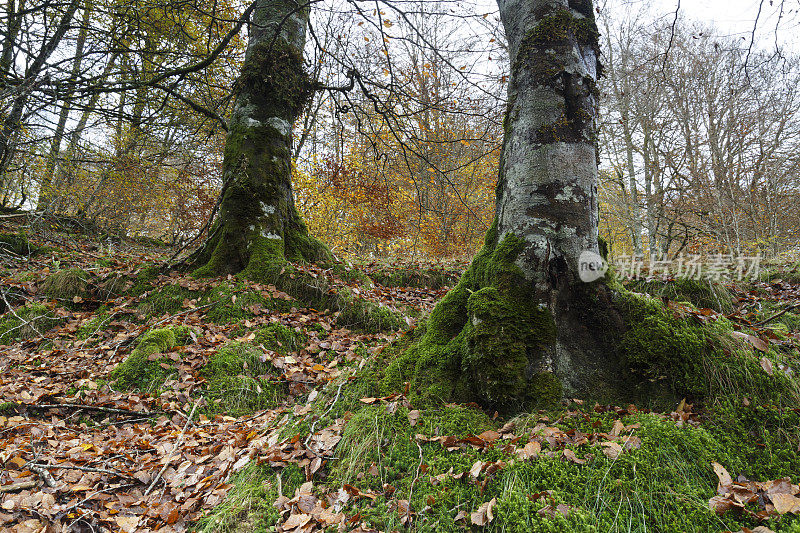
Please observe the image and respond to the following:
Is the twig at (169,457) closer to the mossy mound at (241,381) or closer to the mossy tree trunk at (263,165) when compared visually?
the mossy mound at (241,381)

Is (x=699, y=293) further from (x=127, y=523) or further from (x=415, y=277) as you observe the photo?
(x=127, y=523)

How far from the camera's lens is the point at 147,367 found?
10.6 ft

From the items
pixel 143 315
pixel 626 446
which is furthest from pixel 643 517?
pixel 143 315

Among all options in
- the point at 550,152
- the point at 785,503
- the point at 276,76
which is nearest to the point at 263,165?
the point at 276,76

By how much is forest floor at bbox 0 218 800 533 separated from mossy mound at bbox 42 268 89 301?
1.02 meters

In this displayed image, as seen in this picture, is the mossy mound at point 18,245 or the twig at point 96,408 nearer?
the twig at point 96,408

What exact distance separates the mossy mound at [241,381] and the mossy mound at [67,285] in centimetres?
296

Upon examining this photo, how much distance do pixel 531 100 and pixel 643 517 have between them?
2466 millimetres

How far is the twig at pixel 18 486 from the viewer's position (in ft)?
6.35

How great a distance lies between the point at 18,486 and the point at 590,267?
3.50m

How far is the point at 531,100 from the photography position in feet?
8.63

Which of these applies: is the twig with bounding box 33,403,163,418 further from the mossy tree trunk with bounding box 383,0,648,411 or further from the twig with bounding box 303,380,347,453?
the mossy tree trunk with bounding box 383,0,648,411

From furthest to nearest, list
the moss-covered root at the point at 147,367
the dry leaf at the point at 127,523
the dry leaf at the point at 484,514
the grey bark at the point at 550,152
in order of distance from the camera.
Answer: the moss-covered root at the point at 147,367 < the grey bark at the point at 550,152 < the dry leaf at the point at 127,523 < the dry leaf at the point at 484,514

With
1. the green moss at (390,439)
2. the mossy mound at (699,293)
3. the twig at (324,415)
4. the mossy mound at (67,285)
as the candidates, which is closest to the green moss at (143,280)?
→ the mossy mound at (67,285)
